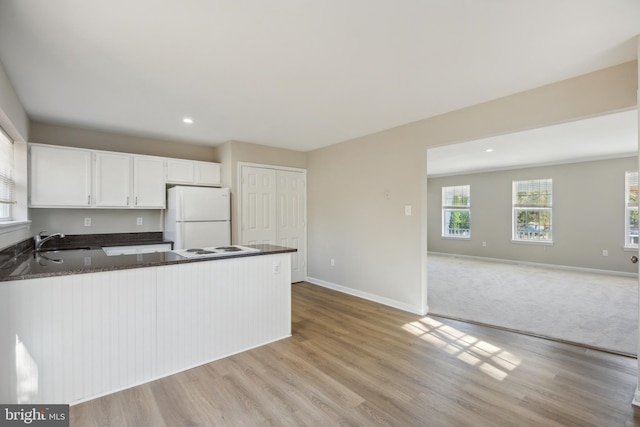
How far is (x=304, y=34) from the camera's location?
1.91m

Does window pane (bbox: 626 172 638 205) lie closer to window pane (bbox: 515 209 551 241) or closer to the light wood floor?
window pane (bbox: 515 209 551 241)

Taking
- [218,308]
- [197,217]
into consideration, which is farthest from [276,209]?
[218,308]

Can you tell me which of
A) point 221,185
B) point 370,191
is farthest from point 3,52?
point 370,191

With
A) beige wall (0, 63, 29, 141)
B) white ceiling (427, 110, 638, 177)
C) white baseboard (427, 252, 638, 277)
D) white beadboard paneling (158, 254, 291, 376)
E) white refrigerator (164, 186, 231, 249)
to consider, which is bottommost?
white baseboard (427, 252, 638, 277)

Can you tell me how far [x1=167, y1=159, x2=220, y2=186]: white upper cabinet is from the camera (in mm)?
4324

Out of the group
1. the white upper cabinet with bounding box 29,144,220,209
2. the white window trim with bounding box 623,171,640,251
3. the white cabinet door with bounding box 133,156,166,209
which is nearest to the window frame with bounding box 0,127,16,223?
the white upper cabinet with bounding box 29,144,220,209

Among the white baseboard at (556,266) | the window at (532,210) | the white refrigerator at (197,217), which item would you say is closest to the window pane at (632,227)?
the white baseboard at (556,266)

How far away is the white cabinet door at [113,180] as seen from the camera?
3.79 meters

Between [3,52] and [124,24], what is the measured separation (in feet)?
3.64

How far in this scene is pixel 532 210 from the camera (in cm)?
709

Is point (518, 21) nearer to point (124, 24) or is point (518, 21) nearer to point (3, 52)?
point (124, 24)

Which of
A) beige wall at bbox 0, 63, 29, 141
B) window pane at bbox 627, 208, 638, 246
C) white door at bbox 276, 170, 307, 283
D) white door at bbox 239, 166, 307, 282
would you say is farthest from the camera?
window pane at bbox 627, 208, 638, 246

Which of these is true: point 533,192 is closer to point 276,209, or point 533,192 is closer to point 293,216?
point 293,216

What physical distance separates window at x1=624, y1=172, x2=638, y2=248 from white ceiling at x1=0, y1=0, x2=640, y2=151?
5.28 metres
